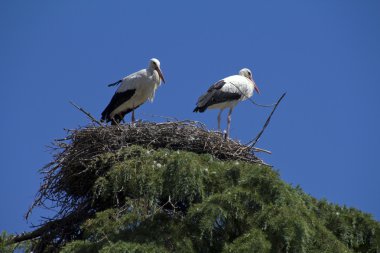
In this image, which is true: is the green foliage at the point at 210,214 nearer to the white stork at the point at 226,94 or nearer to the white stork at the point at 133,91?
the white stork at the point at 226,94

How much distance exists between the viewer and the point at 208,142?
12.6 metres

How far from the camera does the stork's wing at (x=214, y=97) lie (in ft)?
49.9

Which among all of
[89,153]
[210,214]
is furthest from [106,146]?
[210,214]

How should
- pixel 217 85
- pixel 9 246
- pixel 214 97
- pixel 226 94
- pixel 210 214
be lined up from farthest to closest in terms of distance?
pixel 217 85, pixel 226 94, pixel 214 97, pixel 9 246, pixel 210 214

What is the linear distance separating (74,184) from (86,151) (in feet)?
1.93

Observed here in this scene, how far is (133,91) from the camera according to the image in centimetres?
A: 1552

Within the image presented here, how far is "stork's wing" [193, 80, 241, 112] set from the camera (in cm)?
1520

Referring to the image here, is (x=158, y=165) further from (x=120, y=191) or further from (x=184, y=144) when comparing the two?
(x=184, y=144)

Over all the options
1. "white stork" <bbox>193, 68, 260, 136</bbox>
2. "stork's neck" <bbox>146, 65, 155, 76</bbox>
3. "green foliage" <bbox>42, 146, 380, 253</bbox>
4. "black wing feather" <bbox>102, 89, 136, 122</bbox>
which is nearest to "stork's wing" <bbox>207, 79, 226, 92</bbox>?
"white stork" <bbox>193, 68, 260, 136</bbox>

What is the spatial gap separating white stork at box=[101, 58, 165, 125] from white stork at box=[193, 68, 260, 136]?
109cm

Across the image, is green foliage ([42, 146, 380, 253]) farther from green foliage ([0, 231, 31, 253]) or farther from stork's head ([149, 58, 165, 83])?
stork's head ([149, 58, 165, 83])

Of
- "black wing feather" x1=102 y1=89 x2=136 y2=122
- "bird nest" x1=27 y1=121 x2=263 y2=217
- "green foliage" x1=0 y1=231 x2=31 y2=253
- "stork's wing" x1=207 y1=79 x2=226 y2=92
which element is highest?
"stork's wing" x1=207 y1=79 x2=226 y2=92

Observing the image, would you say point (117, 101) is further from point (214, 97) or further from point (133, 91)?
point (214, 97)

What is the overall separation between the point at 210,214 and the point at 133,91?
6.47 m
